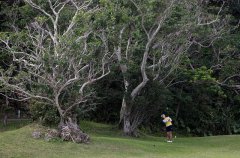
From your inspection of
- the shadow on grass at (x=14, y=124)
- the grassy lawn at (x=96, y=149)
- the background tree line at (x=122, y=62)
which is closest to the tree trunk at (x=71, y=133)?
the background tree line at (x=122, y=62)

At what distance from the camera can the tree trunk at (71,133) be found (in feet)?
61.8

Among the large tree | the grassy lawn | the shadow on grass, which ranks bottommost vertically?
the grassy lawn

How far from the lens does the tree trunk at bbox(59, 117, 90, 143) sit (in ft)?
61.8

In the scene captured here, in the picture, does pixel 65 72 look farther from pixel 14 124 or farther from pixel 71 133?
pixel 14 124

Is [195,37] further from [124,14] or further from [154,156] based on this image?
[154,156]

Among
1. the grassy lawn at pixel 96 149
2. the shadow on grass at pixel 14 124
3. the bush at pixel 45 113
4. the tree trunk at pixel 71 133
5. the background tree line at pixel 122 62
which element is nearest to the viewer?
the grassy lawn at pixel 96 149

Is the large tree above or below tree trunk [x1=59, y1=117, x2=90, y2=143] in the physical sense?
above

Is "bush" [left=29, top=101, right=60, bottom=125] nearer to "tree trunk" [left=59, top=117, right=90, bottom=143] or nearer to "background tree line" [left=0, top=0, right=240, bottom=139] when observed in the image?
"background tree line" [left=0, top=0, right=240, bottom=139]

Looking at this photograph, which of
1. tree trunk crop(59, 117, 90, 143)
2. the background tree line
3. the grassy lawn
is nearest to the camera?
the grassy lawn

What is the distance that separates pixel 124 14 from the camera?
22.5 metres

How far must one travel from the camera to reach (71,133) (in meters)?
19.0

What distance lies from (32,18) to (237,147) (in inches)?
533

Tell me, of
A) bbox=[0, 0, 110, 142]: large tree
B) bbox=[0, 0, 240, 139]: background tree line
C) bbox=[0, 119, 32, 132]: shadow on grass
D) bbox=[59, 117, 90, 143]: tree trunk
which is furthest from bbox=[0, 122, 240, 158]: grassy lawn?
bbox=[0, 119, 32, 132]: shadow on grass

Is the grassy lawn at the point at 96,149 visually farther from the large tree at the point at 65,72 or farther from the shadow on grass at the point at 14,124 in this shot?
the shadow on grass at the point at 14,124
